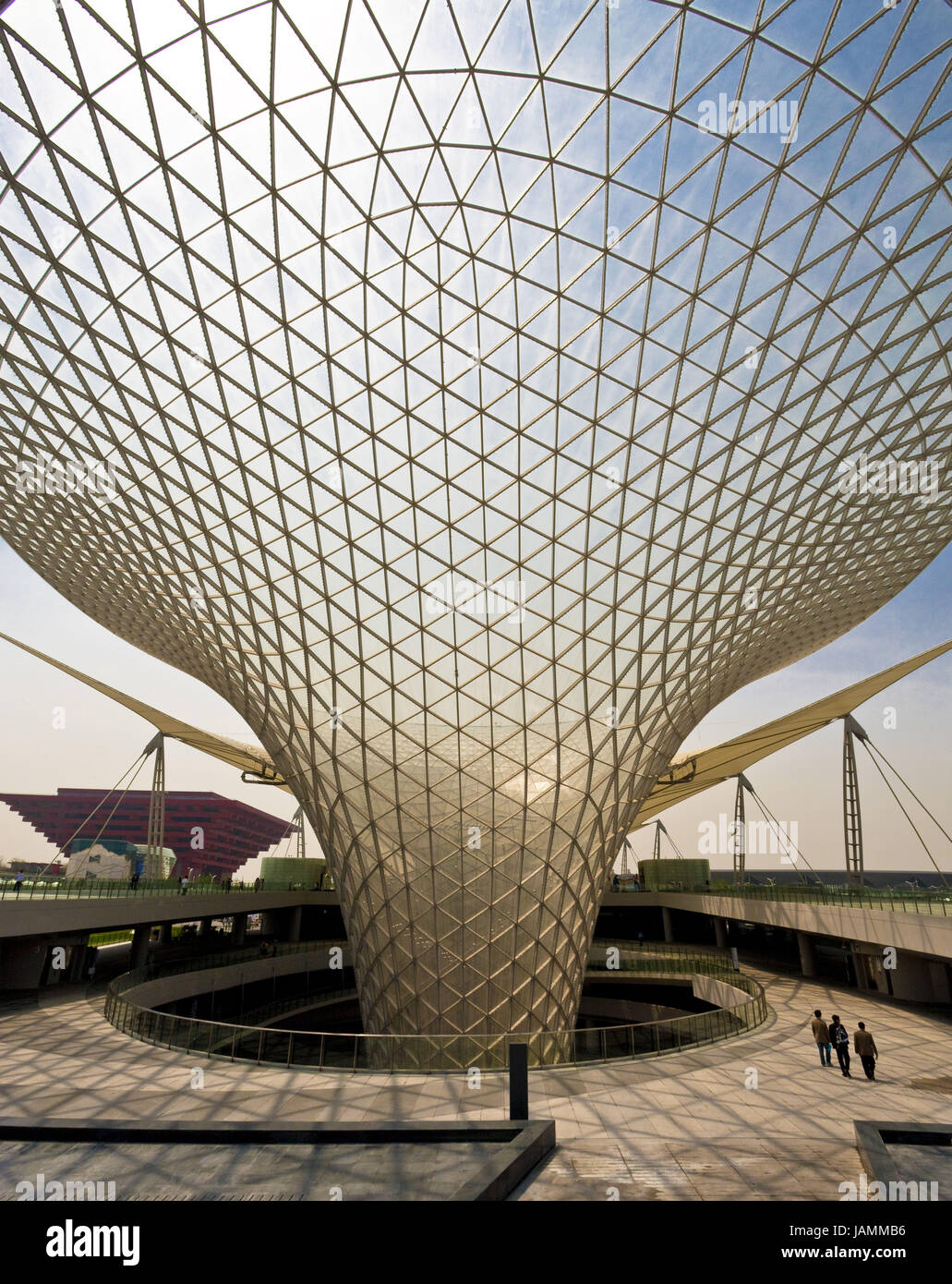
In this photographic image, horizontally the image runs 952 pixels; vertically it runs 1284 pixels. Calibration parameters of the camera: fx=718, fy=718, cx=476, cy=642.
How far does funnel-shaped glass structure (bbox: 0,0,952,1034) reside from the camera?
58.6ft

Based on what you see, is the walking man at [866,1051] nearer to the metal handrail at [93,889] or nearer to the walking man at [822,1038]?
the walking man at [822,1038]

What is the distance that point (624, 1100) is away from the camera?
57.7 ft

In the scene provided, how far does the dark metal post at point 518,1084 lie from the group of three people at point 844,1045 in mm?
9916

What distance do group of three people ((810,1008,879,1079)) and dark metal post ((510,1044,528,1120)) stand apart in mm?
9916

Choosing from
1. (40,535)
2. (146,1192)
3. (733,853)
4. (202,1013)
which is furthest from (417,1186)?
(733,853)

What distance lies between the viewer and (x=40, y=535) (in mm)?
34375

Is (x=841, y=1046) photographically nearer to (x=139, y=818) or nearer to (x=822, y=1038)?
(x=822, y=1038)

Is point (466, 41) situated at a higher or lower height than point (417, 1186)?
higher

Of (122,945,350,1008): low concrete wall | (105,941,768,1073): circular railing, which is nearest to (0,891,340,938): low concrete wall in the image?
(122,945,350,1008): low concrete wall

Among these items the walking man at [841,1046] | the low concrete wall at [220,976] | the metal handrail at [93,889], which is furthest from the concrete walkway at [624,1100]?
the low concrete wall at [220,976]

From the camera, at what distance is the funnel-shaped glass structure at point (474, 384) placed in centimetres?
1788

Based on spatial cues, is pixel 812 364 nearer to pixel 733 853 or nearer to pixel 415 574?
pixel 415 574
